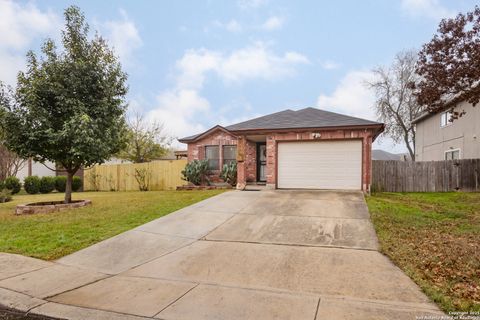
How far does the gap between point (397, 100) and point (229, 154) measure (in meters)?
22.0

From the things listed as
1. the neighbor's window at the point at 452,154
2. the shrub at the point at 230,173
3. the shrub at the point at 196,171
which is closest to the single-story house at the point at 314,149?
the shrub at the point at 230,173

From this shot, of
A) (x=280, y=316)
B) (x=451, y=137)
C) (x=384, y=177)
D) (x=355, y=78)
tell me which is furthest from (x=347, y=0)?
(x=355, y=78)

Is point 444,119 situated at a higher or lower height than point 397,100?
lower

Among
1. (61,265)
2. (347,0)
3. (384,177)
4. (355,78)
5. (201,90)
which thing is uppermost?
(355,78)

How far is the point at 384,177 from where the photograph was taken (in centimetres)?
1536

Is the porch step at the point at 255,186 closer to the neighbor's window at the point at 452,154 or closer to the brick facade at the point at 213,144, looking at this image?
the brick facade at the point at 213,144

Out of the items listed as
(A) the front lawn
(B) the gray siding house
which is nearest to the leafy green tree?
(A) the front lawn

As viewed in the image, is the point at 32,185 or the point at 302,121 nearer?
the point at 302,121

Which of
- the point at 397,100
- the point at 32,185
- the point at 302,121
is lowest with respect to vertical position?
the point at 32,185

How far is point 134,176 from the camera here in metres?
20.3

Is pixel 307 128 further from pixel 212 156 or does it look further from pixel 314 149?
pixel 212 156

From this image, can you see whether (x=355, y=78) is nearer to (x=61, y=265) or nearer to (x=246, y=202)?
(x=246, y=202)

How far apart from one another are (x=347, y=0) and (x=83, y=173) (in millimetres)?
20125

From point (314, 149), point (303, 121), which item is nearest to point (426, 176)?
point (314, 149)
